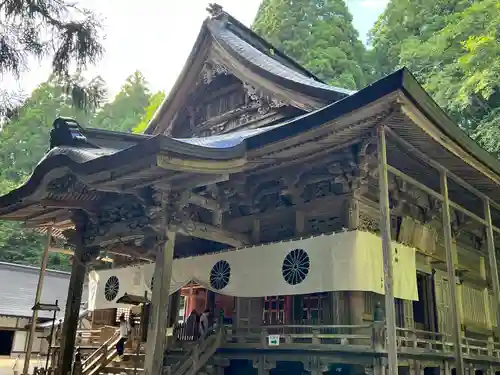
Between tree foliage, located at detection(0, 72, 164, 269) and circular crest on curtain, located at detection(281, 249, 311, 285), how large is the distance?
76.8ft

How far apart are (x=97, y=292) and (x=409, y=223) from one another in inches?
315

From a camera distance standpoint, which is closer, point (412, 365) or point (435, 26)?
point (412, 365)

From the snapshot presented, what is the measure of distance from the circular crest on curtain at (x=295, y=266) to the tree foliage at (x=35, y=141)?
2342 cm

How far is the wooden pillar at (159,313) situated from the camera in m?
7.55

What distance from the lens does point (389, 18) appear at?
102ft

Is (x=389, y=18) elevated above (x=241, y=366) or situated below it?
above

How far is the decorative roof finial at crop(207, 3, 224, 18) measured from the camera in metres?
12.9

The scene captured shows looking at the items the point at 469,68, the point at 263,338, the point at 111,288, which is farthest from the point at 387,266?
the point at 469,68

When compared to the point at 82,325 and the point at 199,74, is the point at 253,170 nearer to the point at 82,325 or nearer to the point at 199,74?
the point at 199,74

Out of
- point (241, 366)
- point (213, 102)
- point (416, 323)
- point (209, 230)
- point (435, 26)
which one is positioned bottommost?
point (241, 366)

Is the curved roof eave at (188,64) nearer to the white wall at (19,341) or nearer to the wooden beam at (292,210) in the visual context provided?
the wooden beam at (292,210)

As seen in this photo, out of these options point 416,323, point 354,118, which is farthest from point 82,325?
point 354,118

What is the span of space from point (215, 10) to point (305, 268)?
783cm

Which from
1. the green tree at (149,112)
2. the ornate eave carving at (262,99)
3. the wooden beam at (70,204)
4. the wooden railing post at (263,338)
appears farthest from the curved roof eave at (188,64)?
the green tree at (149,112)
